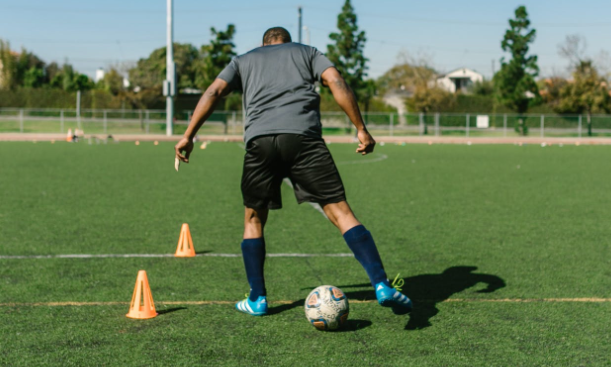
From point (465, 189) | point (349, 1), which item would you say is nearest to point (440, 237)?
point (465, 189)

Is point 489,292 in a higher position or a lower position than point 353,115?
lower

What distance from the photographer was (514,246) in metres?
7.64

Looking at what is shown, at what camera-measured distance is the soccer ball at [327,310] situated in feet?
14.4

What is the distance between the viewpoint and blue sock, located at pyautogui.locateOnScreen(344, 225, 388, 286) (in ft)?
14.8

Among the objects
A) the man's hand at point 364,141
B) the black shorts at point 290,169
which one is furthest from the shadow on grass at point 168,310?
the man's hand at point 364,141

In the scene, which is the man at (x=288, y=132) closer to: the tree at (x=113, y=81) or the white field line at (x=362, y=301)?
the white field line at (x=362, y=301)

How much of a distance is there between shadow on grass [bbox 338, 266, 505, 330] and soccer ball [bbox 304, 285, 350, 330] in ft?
1.46

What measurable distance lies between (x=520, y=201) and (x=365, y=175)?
5576 millimetres

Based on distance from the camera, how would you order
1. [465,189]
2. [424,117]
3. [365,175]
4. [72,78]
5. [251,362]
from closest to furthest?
[251,362]
[465,189]
[365,175]
[424,117]
[72,78]

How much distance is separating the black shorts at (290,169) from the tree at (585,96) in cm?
5034

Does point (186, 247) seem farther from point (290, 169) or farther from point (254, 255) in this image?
point (290, 169)

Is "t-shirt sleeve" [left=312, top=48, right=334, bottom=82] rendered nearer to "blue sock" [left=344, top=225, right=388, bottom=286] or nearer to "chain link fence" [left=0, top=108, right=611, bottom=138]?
"blue sock" [left=344, top=225, right=388, bottom=286]

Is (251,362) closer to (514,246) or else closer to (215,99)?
(215,99)

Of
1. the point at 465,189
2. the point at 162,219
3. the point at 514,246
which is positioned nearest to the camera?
the point at 514,246
